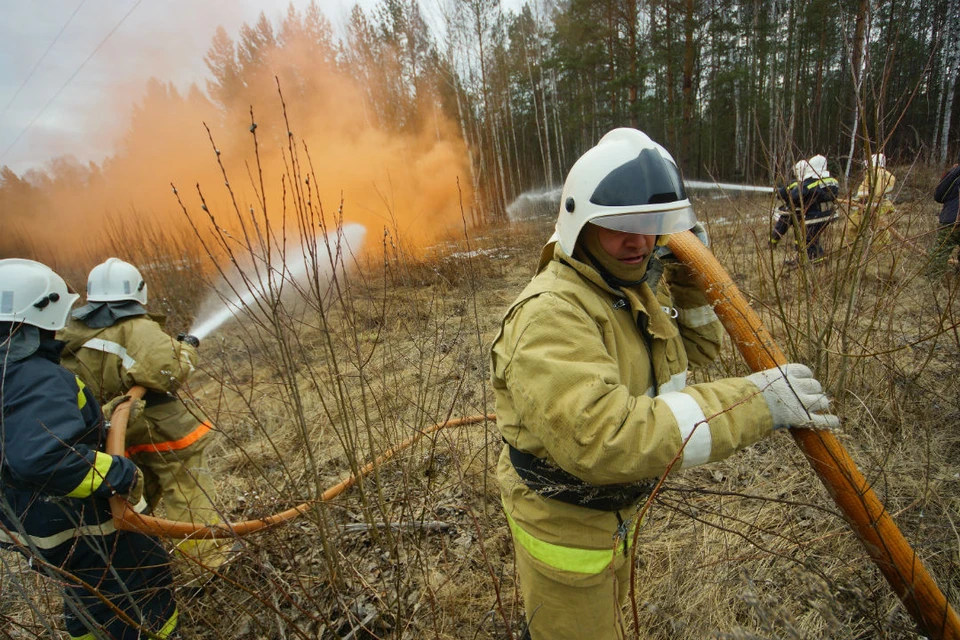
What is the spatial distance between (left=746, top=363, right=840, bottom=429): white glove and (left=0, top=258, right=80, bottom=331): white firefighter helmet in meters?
3.07

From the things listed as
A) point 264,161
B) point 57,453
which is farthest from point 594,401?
point 264,161

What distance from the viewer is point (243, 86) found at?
1847 cm

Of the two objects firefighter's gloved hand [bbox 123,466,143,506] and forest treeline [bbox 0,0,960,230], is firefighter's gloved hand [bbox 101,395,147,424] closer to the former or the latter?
firefighter's gloved hand [bbox 123,466,143,506]

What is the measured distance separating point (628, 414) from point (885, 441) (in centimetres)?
304

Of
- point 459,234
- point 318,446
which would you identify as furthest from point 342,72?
point 318,446

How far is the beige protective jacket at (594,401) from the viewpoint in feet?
3.65

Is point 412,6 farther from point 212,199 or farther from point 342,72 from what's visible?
point 212,199

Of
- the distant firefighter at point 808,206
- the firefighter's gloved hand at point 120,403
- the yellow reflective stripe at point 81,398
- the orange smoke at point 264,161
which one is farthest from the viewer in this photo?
the orange smoke at point 264,161

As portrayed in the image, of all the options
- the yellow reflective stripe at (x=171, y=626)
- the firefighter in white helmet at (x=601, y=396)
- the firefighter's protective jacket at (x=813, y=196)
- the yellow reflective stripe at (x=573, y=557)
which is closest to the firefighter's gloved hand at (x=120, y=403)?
the yellow reflective stripe at (x=171, y=626)

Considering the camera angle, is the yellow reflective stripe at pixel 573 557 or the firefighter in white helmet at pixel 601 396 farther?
the yellow reflective stripe at pixel 573 557

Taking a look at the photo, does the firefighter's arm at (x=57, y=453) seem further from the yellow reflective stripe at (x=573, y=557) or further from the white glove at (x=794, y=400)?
the white glove at (x=794, y=400)

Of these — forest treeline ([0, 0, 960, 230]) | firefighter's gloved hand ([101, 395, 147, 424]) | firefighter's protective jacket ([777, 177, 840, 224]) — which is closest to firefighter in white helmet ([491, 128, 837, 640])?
firefighter's protective jacket ([777, 177, 840, 224])

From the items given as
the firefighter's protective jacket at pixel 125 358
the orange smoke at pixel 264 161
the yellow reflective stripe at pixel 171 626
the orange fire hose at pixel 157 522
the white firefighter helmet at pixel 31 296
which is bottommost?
the yellow reflective stripe at pixel 171 626

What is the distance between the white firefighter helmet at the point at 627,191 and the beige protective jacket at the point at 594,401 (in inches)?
6.2
